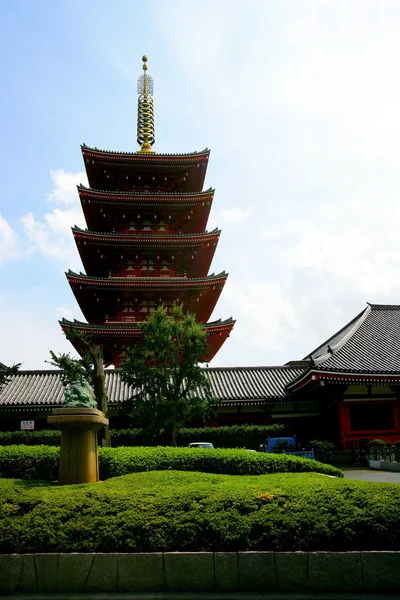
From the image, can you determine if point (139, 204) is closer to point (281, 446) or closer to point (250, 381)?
point (250, 381)

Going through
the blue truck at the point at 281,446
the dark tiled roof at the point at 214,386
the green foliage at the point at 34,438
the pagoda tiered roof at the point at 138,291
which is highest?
the pagoda tiered roof at the point at 138,291

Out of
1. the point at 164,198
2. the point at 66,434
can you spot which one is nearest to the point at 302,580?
the point at 66,434

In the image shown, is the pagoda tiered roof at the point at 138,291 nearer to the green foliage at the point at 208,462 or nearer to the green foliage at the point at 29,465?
the green foliage at the point at 208,462

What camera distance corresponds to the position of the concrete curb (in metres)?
6.23

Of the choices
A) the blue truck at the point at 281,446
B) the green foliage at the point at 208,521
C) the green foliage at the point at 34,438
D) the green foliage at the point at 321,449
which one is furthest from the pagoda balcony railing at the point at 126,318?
the green foliage at the point at 208,521

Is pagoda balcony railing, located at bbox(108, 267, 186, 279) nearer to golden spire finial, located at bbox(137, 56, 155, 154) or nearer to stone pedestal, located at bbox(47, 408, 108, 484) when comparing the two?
golden spire finial, located at bbox(137, 56, 155, 154)

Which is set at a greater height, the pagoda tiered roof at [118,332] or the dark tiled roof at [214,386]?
the pagoda tiered roof at [118,332]

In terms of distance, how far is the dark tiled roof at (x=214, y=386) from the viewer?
2536cm

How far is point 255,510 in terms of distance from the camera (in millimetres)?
7258

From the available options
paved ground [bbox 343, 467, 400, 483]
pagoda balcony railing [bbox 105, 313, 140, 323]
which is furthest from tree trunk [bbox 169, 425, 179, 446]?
pagoda balcony railing [bbox 105, 313, 140, 323]

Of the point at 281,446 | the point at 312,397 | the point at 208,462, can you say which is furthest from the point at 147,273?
the point at 208,462

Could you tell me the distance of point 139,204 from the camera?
111 feet

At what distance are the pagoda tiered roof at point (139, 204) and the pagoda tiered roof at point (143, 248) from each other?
2.06m

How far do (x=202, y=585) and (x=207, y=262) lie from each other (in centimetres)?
3145
